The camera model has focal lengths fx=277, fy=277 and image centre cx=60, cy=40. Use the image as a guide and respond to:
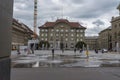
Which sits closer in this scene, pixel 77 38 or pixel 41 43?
pixel 41 43

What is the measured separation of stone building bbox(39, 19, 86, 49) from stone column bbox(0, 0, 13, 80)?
188 meters

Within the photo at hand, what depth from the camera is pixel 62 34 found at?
197000mm

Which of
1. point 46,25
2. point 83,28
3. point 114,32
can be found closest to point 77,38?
point 83,28

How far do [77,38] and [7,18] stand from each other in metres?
192

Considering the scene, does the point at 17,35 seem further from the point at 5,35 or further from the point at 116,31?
the point at 5,35

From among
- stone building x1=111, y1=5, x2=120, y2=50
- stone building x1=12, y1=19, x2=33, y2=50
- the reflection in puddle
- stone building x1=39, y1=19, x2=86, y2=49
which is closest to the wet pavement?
the reflection in puddle

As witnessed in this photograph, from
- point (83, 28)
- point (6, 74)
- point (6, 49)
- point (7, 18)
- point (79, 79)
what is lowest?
point (79, 79)

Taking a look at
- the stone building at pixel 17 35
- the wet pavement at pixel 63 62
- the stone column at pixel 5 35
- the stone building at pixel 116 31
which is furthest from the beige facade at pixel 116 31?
the stone column at pixel 5 35

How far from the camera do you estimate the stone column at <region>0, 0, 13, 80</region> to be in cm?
528

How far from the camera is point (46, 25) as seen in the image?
198500mm

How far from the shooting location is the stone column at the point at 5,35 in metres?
5.28

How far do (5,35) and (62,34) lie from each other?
628ft

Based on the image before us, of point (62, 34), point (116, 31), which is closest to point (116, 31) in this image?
point (116, 31)

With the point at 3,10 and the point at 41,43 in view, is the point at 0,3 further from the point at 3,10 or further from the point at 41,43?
the point at 41,43
